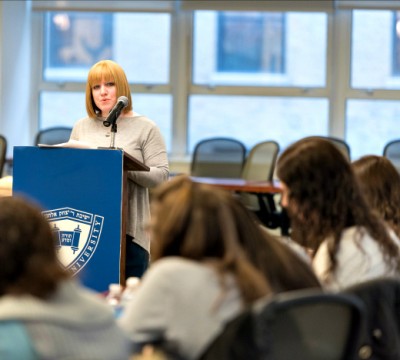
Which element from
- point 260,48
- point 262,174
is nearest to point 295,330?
point 262,174

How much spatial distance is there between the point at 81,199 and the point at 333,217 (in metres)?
1.28

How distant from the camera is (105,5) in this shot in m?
8.98

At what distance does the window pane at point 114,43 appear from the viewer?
9.09 meters

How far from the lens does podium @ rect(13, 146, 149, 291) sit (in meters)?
3.42

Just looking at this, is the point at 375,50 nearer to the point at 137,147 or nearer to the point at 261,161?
the point at 261,161

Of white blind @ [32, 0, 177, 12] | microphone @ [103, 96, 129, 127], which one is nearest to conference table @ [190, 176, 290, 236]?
white blind @ [32, 0, 177, 12]

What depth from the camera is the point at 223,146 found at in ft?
27.3

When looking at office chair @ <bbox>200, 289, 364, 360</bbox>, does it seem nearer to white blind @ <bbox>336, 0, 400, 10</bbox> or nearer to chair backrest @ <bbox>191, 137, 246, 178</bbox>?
chair backrest @ <bbox>191, 137, 246, 178</bbox>

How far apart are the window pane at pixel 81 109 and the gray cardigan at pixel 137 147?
5150mm

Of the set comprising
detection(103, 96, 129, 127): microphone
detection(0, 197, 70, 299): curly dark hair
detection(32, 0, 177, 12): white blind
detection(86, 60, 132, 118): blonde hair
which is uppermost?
detection(32, 0, 177, 12): white blind

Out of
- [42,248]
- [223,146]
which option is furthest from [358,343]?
[223,146]

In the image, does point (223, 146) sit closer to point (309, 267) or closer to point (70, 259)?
point (70, 259)

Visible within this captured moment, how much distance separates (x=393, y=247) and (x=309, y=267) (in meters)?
0.43

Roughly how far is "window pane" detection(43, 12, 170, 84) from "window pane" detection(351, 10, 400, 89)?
1.98 meters
